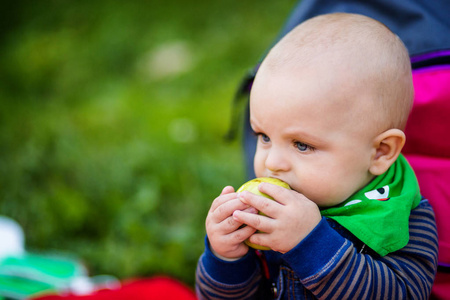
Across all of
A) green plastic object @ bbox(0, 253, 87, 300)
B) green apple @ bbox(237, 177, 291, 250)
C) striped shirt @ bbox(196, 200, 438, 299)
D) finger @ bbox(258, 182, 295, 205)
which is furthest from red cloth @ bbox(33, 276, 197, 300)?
finger @ bbox(258, 182, 295, 205)

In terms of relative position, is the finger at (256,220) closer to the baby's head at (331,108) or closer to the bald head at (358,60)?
the baby's head at (331,108)

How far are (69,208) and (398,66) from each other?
176 centimetres

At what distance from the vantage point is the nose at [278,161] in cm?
119

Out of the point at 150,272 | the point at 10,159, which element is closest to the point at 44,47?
the point at 10,159

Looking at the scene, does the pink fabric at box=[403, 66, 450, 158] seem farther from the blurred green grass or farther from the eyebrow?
the blurred green grass

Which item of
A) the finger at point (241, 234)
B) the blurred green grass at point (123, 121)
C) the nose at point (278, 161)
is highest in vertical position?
the blurred green grass at point (123, 121)

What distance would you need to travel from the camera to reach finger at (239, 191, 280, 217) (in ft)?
3.61

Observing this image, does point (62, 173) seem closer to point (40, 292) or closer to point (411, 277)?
point (40, 292)

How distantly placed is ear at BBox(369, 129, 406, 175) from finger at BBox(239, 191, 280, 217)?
0.96ft

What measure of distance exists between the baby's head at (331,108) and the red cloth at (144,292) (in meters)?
0.81

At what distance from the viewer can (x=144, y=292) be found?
186cm

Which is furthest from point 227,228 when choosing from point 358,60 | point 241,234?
point 358,60

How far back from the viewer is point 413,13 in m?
1.61

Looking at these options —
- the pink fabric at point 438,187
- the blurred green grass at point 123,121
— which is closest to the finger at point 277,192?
the pink fabric at point 438,187
